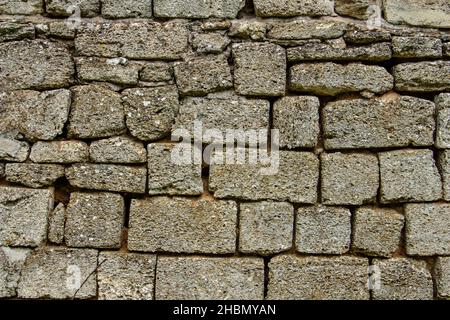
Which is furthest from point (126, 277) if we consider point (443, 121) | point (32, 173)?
point (443, 121)

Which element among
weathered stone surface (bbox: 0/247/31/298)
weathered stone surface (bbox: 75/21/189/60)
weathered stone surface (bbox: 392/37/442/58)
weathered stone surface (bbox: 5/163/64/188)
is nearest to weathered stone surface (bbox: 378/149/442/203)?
weathered stone surface (bbox: 392/37/442/58)

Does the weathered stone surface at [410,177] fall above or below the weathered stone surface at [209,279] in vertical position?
above

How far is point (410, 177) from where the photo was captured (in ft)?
11.4

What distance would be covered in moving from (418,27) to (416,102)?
53 cm

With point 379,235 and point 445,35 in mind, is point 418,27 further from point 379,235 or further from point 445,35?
point 379,235

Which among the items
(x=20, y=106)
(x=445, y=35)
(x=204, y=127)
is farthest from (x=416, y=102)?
(x=20, y=106)

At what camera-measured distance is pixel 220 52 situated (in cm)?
353

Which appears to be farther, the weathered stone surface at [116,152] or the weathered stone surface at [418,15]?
the weathered stone surface at [418,15]

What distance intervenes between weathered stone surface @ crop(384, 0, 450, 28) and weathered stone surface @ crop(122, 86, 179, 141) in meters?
1.57

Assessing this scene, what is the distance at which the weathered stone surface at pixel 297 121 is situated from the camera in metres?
3.49

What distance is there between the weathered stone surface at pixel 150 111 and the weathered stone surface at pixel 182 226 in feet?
1.50

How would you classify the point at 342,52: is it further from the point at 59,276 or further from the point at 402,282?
the point at 59,276

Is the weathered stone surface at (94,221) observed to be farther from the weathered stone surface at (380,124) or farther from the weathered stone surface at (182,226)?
the weathered stone surface at (380,124)

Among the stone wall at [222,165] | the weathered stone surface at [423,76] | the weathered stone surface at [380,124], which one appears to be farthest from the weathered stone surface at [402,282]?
the weathered stone surface at [423,76]
